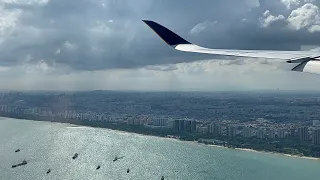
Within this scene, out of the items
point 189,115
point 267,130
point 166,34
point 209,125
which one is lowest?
point 267,130

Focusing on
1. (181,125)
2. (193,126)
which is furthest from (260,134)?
(181,125)

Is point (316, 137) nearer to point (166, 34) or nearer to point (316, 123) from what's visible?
point (316, 123)

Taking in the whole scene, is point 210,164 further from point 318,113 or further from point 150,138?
point 318,113

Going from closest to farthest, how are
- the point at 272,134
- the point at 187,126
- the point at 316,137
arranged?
the point at 316,137
the point at 272,134
the point at 187,126

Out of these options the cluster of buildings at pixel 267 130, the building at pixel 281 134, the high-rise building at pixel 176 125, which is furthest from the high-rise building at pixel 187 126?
the building at pixel 281 134

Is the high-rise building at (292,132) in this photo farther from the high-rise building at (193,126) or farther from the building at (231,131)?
the high-rise building at (193,126)

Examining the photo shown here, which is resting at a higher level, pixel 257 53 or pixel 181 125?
pixel 257 53

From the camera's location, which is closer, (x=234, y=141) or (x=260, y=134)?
(x=234, y=141)
